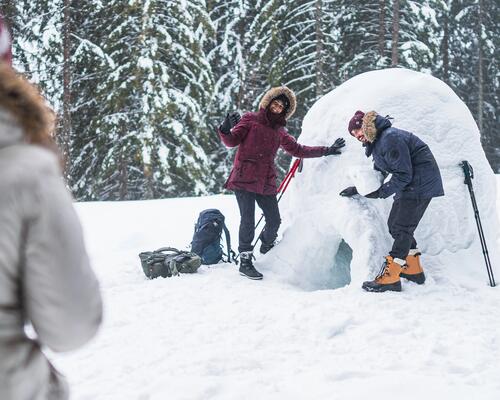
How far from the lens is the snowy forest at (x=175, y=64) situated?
47.4ft

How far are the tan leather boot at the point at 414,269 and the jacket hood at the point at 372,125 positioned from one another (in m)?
1.13

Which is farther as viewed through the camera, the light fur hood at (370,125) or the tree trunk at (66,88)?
the tree trunk at (66,88)

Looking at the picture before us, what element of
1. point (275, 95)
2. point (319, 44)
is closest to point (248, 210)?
point (275, 95)

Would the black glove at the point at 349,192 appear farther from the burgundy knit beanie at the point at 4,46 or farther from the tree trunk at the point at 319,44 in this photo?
the tree trunk at the point at 319,44

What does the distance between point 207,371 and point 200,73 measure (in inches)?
531

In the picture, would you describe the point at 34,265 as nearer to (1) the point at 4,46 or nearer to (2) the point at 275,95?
(1) the point at 4,46

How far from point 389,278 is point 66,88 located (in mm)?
12482

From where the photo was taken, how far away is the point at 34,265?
3.32ft

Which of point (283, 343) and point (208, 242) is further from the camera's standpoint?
point (208, 242)

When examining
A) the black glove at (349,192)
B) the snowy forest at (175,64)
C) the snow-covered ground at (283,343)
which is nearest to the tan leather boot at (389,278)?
the snow-covered ground at (283,343)

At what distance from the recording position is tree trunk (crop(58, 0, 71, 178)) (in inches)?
564

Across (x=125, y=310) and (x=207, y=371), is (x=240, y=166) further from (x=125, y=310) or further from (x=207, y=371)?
(x=207, y=371)

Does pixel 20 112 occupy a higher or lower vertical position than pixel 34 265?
higher

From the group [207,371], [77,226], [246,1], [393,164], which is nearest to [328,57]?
[246,1]
